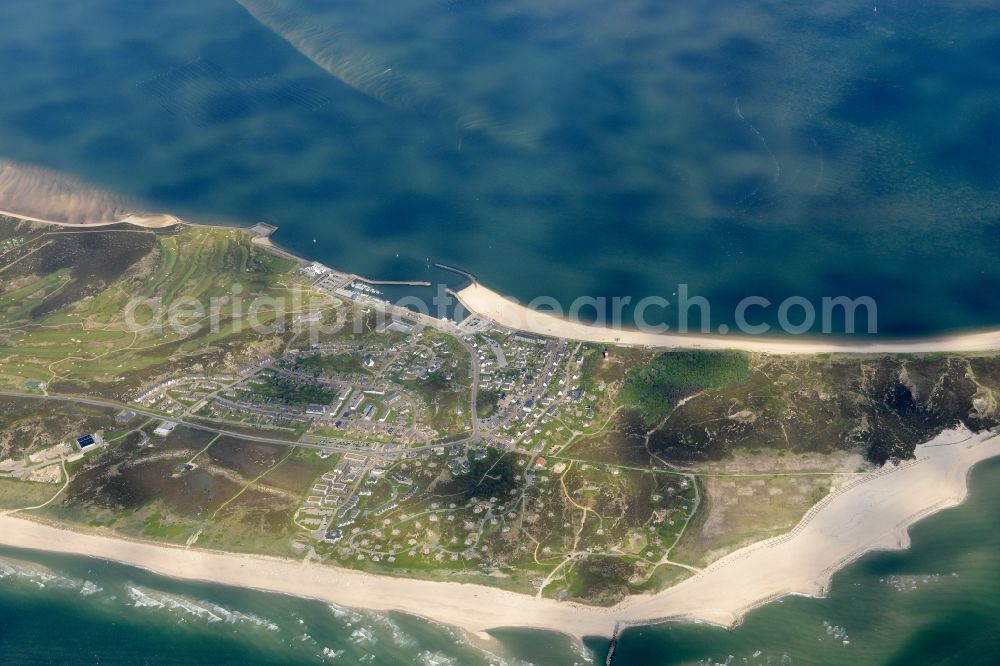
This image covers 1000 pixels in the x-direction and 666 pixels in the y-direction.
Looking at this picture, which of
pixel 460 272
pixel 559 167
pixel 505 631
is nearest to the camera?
pixel 505 631

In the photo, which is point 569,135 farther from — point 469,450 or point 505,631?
point 505,631

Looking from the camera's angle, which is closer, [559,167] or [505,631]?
[505,631]

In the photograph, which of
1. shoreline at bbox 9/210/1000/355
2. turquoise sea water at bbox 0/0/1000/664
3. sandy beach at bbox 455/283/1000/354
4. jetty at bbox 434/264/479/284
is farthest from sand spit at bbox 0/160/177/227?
sandy beach at bbox 455/283/1000/354

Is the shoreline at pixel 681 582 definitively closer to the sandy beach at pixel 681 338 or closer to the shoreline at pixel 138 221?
the sandy beach at pixel 681 338

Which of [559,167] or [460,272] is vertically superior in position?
[559,167]

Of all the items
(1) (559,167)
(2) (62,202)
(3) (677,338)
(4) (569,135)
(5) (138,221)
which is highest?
(4) (569,135)

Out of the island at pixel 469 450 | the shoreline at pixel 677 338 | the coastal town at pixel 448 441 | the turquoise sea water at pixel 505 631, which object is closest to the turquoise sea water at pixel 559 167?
the turquoise sea water at pixel 505 631

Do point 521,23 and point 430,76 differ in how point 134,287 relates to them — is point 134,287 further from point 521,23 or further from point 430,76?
point 521,23

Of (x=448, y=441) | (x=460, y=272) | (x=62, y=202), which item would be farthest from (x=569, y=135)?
(x=62, y=202)
